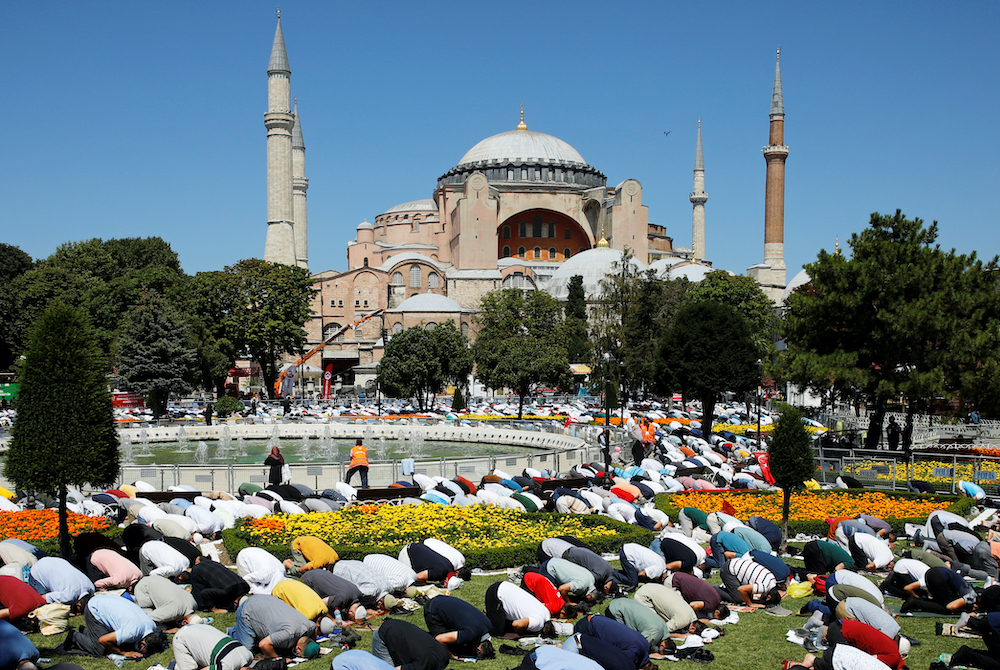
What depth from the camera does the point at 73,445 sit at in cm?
938

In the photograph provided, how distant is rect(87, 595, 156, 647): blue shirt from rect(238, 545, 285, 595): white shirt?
137cm

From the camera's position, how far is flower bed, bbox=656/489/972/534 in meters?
12.3

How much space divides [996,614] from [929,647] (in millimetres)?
839

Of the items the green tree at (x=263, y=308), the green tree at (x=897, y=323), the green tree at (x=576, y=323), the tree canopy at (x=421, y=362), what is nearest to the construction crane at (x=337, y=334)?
the green tree at (x=263, y=308)

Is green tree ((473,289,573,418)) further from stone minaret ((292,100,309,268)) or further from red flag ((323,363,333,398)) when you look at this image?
stone minaret ((292,100,309,268))

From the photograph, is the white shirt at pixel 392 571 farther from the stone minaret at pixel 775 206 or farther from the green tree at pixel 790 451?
the stone minaret at pixel 775 206

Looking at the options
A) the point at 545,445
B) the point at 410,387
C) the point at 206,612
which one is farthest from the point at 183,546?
the point at 410,387

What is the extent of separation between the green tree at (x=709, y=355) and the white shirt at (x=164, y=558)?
16.6 metres

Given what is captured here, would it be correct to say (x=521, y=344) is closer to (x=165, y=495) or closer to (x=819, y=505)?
(x=819, y=505)

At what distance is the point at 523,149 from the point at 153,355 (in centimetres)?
4393

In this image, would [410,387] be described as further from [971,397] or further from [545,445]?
[971,397]

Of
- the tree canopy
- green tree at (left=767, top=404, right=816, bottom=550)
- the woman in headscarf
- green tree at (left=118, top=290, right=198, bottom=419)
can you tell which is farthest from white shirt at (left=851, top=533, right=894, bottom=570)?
the tree canopy

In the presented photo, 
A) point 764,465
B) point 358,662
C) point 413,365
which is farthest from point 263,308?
point 358,662

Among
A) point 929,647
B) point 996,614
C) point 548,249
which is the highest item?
point 548,249
